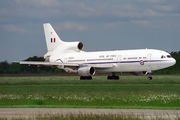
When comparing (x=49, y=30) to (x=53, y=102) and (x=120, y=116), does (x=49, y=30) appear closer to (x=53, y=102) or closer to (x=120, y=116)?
(x=53, y=102)

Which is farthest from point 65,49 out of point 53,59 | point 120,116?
point 120,116

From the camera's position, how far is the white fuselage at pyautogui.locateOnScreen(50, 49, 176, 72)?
182 ft

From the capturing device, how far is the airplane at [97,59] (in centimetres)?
5591

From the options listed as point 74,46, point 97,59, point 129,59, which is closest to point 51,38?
point 74,46

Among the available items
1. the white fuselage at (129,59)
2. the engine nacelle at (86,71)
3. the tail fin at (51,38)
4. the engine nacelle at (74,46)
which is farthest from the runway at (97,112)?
the tail fin at (51,38)

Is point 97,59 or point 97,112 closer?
point 97,112

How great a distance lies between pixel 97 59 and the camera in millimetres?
62438

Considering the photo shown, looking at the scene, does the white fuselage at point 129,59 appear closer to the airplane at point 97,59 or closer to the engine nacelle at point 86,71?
the airplane at point 97,59

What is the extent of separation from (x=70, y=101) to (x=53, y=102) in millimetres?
1130

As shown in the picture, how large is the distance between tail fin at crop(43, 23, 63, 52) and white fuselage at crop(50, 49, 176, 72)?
778 cm

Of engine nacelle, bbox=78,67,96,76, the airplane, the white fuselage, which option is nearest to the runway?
the airplane

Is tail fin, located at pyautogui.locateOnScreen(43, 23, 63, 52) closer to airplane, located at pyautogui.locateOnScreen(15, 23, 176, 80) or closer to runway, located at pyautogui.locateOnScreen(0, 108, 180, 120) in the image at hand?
airplane, located at pyautogui.locateOnScreen(15, 23, 176, 80)

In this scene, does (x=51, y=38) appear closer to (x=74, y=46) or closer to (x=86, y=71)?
(x=74, y=46)

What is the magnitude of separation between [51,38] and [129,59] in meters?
21.2
